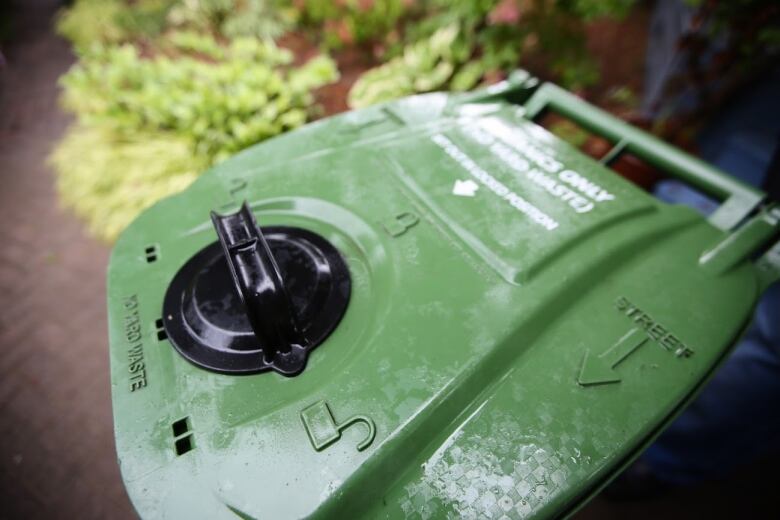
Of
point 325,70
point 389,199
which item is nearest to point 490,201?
point 389,199

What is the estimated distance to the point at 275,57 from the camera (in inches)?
124

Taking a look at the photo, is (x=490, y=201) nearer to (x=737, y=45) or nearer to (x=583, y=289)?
(x=583, y=289)

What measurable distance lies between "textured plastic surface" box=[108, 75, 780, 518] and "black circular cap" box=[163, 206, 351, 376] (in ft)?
0.12

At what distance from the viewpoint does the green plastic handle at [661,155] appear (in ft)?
4.20

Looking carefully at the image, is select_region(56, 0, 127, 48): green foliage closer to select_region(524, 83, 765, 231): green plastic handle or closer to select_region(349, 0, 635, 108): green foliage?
select_region(349, 0, 635, 108): green foliage

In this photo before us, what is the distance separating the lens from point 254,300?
2.82ft

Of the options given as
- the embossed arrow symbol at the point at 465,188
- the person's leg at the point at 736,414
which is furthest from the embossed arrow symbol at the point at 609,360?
the person's leg at the point at 736,414

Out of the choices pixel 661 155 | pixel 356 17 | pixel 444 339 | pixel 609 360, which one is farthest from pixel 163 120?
pixel 609 360

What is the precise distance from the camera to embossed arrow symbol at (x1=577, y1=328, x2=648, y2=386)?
908 mm

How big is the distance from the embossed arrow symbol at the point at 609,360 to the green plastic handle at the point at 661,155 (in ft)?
1.90

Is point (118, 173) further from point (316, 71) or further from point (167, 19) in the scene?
point (167, 19)

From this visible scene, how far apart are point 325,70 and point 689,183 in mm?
2308

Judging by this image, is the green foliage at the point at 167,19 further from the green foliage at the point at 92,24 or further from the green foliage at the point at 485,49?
the green foliage at the point at 485,49

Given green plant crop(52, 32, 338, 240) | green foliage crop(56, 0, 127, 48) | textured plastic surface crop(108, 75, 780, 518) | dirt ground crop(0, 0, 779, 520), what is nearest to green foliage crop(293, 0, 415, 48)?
dirt ground crop(0, 0, 779, 520)
